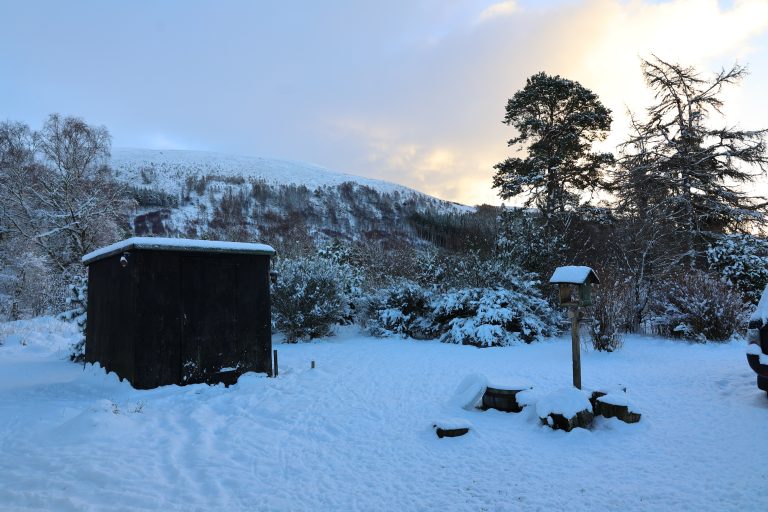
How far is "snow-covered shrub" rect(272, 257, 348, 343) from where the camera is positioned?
12.7m

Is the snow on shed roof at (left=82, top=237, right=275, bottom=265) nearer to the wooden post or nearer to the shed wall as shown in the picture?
the shed wall

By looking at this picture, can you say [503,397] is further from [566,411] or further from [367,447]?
[367,447]

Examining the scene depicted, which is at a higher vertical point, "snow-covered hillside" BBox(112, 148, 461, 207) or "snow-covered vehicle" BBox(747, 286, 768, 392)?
"snow-covered hillside" BBox(112, 148, 461, 207)

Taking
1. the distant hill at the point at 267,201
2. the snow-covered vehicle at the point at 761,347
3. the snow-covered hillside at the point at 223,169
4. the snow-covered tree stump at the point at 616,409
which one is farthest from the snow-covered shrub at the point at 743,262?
the snow-covered hillside at the point at 223,169

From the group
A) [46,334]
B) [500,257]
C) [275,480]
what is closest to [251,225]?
[46,334]

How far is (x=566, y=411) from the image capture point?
4879 millimetres

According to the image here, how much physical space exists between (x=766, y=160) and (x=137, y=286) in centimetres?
1937

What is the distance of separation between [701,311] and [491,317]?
4722mm

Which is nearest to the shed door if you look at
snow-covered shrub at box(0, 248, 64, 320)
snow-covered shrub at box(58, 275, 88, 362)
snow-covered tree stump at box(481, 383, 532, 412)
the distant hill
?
snow-covered tree stump at box(481, 383, 532, 412)

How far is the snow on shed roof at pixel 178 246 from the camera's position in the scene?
6719 mm

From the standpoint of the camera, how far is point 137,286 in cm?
661

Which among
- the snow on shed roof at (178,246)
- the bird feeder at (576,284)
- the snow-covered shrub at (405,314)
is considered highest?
the snow on shed roof at (178,246)

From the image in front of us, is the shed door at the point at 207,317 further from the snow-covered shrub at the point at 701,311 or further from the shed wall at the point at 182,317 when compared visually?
the snow-covered shrub at the point at 701,311

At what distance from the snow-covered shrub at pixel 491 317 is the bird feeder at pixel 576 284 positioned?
5582 mm
